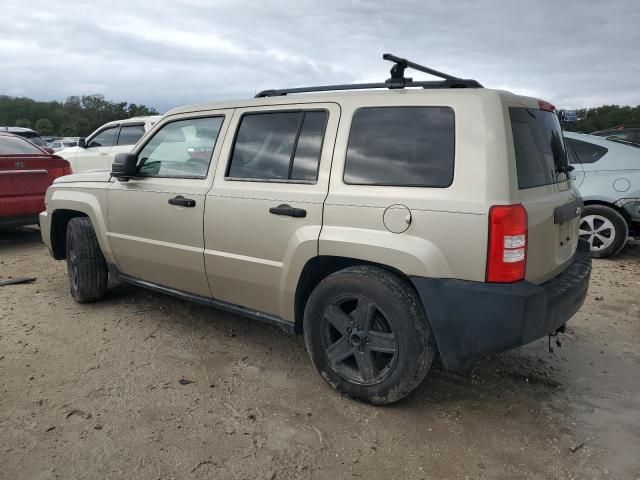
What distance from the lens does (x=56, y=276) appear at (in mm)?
5684

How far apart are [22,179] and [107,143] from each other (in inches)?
134

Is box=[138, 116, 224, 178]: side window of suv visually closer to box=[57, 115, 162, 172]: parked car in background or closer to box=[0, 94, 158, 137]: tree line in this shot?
box=[57, 115, 162, 172]: parked car in background

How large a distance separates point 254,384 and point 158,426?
2.20ft

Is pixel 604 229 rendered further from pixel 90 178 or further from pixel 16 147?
pixel 16 147

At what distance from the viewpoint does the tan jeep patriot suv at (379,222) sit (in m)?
2.54

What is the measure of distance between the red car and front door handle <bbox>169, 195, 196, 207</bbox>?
4.29 meters

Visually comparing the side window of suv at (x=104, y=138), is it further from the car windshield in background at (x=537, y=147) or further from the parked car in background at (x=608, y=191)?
the car windshield in background at (x=537, y=147)

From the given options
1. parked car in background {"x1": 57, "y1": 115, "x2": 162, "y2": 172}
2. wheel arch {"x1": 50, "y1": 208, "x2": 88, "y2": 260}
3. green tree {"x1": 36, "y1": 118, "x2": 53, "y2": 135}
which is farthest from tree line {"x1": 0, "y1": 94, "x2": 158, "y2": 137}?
wheel arch {"x1": 50, "y1": 208, "x2": 88, "y2": 260}

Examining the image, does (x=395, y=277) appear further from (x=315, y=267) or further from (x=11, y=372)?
(x=11, y=372)

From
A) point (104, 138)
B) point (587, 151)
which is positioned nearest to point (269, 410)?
point (587, 151)

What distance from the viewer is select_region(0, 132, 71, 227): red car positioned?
6797 millimetres

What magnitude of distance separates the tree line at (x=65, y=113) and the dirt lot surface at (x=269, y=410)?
78551mm

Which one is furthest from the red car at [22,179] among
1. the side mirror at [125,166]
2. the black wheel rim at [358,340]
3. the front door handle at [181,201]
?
the black wheel rim at [358,340]

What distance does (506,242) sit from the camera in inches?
97.0
